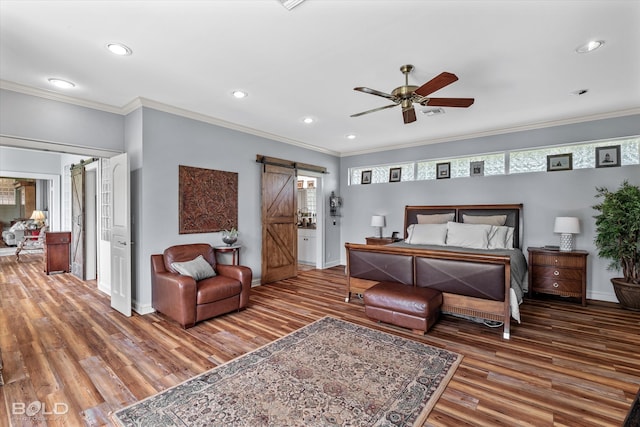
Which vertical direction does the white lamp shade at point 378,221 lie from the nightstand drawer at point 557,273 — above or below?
above

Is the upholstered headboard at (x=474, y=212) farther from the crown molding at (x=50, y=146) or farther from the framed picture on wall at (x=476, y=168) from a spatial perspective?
the crown molding at (x=50, y=146)

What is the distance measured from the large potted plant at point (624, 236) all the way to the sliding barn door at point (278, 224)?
4.85 meters

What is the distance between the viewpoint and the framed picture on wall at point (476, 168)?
550 cm

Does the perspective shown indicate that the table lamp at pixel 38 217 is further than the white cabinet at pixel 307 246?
Yes

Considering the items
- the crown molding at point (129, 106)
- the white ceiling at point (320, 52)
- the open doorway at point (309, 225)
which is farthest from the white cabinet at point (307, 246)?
the white ceiling at point (320, 52)

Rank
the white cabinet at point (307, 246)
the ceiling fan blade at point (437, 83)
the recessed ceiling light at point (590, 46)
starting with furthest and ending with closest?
the white cabinet at point (307, 246) → the recessed ceiling light at point (590, 46) → the ceiling fan blade at point (437, 83)

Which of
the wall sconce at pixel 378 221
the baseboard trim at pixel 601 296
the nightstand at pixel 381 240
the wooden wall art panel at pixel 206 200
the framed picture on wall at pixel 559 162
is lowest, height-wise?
the baseboard trim at pixel 601 296

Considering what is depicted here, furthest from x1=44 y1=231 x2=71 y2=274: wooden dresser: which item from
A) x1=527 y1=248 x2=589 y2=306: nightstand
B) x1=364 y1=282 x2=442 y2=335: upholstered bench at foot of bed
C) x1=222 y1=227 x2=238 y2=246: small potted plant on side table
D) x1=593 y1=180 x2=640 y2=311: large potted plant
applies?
x1=593 y1=180 x2=640 y2=311: large potted plant

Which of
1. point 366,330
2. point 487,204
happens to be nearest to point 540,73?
point 487,204

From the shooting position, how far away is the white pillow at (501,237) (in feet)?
15.4

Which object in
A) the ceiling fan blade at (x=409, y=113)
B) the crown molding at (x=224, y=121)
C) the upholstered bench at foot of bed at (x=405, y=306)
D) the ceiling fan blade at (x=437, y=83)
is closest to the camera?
the ceiling fan blade at (x=437, y=83)

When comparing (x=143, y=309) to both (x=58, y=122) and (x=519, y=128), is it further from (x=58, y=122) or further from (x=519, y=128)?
(x=519, y=128)

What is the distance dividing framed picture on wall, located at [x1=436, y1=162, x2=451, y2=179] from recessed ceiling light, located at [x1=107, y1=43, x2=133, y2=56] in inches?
207

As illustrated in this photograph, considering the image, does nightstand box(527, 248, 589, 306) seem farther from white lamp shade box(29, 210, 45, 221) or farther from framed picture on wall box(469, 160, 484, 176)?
white lamp shade box(29, 210, 45, 221)
